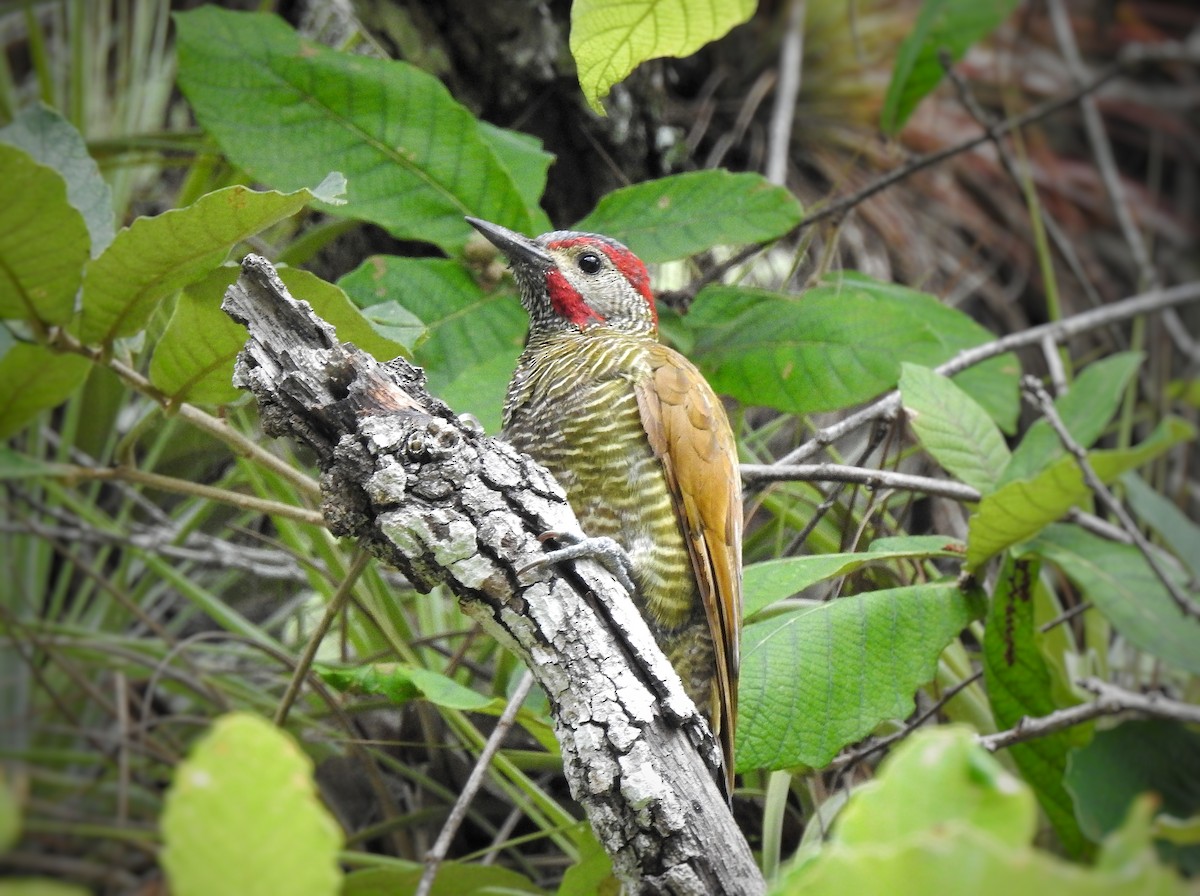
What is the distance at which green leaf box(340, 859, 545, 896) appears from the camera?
5.30ft

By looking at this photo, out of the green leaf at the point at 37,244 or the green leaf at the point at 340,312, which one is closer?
the green leaf at the point at 37,244

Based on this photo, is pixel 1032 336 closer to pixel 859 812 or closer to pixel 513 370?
pixel 513 370

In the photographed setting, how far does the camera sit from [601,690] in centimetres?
112

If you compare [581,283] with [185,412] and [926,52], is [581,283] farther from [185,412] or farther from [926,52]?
[926,52]

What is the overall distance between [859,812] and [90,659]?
6.49ft

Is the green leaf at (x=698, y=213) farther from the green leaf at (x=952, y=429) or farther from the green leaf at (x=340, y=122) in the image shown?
the green leaf at (x=952, y=429)

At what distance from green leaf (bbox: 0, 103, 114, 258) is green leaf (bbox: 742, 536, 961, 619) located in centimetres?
113

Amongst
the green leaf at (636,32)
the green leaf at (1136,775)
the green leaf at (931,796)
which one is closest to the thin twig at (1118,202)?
the green leaf at (1136,775)

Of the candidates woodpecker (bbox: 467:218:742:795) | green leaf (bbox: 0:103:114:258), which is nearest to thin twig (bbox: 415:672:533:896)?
woodpecker (bbox: 467:218:742:795)

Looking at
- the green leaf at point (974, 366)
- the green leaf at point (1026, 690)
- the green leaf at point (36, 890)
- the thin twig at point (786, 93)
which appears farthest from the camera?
the thin twig at point (786, 93)

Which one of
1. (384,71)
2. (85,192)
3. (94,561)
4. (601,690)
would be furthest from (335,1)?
(601,690)

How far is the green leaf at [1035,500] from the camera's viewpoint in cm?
152

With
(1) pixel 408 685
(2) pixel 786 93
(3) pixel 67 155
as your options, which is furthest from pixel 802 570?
(2) pixel 786 93

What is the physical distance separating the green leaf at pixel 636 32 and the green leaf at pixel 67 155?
952mm
